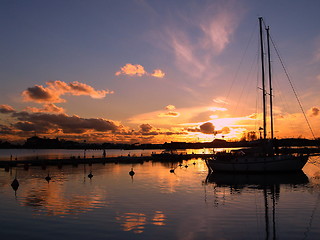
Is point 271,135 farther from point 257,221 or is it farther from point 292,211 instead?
point 257,221

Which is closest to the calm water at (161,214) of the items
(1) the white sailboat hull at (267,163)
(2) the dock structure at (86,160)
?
(1) the white sailboat hull at (267,163)

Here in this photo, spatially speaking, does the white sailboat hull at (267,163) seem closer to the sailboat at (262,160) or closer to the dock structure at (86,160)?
the sailboat at (262,160)

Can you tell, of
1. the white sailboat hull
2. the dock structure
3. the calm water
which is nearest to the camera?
the calm water

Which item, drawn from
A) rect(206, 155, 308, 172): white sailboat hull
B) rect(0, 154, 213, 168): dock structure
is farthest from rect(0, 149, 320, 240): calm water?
rect(0, 154, 213, 168): dock structure

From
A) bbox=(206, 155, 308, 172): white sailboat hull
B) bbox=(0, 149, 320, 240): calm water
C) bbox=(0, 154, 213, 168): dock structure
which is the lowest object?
bbox=(0, 149, 320, 240): calm water

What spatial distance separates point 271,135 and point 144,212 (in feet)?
134

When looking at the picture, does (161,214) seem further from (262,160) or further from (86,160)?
(86,160)

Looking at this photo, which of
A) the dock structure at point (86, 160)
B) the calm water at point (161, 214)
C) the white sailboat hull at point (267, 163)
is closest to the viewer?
the calm water at point (161, 214)

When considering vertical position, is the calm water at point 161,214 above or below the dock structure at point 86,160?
below

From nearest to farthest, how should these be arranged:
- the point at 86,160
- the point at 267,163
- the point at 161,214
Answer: the point at 161,214, the point at 267,163, the point at 86,160

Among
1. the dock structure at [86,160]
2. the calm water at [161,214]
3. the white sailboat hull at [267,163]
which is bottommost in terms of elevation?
the calm water at [161,214]

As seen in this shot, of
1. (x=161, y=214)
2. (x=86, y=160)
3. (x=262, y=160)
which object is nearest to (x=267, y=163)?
(x=262, y=160)

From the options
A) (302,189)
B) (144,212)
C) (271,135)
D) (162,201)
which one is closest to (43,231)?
(144,212)

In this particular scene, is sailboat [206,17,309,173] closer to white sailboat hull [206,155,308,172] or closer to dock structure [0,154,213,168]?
white sailboat hull [206,155,308,172]
